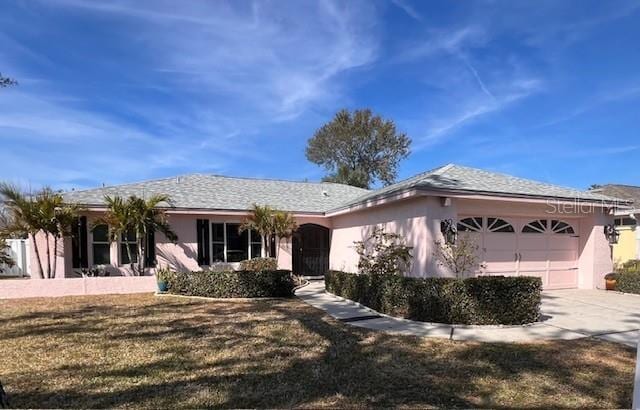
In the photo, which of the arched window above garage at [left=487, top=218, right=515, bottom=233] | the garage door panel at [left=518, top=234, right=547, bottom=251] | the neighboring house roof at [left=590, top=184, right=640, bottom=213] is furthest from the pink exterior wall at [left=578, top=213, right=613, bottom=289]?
the neighboring house roof at [left=590, top=184, right=640, bottom=213]

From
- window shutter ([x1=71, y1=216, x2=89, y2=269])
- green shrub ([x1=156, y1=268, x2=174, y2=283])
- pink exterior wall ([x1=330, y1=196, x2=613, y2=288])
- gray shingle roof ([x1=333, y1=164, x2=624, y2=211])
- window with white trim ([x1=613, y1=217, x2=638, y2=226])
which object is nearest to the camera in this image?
pink exterior wall ([x1=330, y1=196, x2=613, y2=288])

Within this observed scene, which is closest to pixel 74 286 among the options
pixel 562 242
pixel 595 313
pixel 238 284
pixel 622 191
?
pixel 238 284

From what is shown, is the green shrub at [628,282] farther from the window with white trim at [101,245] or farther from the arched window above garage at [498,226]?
the window with white trim at [101,245]

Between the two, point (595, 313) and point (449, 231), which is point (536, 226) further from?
point (449, 231)

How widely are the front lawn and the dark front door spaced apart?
33.0 ft

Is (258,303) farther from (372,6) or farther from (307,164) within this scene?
(307,164)

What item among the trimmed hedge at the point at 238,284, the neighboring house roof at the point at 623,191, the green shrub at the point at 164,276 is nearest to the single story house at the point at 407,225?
the green shrub at the point at 164,276

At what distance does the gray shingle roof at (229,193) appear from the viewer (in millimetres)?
15703

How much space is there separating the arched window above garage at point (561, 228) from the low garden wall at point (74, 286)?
44.9ft

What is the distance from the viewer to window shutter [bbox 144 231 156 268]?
14969 mm

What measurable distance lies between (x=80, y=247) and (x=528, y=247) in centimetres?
1544

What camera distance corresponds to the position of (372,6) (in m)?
11.4

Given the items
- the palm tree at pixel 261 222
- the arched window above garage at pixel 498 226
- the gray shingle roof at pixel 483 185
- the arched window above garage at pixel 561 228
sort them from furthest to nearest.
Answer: the palm tree at pixel 261 222 < the arched window above garage at pixel 561 228 < the arched window above garage at pixel 498 226 < the gray shingle roof at pixel 483 185

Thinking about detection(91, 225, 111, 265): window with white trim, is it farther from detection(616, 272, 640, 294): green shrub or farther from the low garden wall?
detection(616, 272, 640, 294): green shrub
